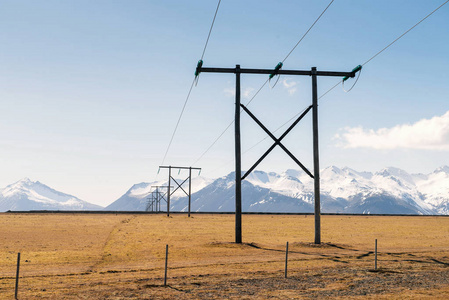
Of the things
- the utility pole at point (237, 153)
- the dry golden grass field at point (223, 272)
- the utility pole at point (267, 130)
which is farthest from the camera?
the utility pole at point (237, 153)

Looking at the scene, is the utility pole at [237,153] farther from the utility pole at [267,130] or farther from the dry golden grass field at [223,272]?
the dry golden grass field at [223,272]

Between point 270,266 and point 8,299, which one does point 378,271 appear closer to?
point 270,266

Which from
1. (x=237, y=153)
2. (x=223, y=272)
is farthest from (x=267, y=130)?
(x=223, y=272)

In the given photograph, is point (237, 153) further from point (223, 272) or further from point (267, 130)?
point (223, 272)

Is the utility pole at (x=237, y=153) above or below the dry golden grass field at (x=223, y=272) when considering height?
above

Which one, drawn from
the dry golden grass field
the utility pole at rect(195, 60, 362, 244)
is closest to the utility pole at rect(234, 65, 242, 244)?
the utility pole at rect(195, 60, 362, 244)

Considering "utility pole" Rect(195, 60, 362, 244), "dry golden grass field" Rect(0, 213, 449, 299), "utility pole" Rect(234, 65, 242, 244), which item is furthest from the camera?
"utility pole" Rect(234, 65, 242, 244)

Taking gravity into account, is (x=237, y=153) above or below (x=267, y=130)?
below

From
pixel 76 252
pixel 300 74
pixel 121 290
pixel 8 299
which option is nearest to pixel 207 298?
pixel 121 290

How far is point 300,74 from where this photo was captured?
3136 cm

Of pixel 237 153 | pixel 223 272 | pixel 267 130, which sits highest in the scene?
pixel 267 130

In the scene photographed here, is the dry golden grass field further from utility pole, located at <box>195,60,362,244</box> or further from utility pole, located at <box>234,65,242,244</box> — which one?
utility pole, located at <box>195,60,362,244</box>

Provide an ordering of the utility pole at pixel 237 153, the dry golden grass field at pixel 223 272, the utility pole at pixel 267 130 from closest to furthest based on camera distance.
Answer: the dry golden grass field at pixel 223 272
the utility pole at pixel 267 130
the utility pole at pixel 237 153

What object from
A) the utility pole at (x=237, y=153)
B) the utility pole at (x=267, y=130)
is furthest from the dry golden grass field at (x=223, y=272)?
the utility pole at (x=267, y=130)
